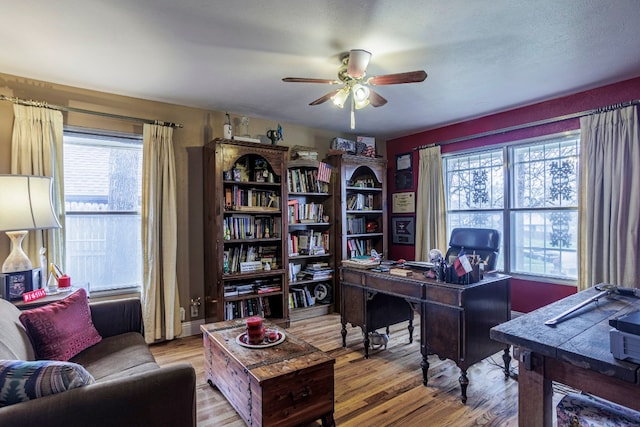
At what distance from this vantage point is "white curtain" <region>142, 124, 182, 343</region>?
321 centimetres

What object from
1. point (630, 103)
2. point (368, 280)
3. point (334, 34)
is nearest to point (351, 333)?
point (368, 280)

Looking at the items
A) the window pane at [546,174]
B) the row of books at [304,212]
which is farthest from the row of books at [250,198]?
the window pane at [546,174]

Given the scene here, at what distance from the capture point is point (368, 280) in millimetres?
2869

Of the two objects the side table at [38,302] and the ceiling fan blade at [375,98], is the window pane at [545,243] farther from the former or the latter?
the side table at [38,302]

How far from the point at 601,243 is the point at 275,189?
10.8 ft

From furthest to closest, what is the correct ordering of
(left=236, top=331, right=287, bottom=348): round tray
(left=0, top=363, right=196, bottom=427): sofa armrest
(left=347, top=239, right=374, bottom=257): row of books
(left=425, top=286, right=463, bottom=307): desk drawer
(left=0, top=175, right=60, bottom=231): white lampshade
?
(left=347, top=239, right=374, bottom=257): row of books
(left=425, top=286, right=463, bottom=307): desk drawer
(left=0, top=175, right=60, bottom=231): white lampshade
(left=236, top=331, right=287, bottom=348): round tray
(left=0, top=363, right=196, bottom=427): sofa armrest

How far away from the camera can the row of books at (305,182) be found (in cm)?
410

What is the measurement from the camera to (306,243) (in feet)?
13.7

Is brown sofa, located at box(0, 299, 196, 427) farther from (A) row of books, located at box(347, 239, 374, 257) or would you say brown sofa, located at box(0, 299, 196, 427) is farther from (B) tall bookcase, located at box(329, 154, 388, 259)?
(A) row of books, located at box(347, 239, 374, 257)

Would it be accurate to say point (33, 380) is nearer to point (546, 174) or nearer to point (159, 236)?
point (159, 236)

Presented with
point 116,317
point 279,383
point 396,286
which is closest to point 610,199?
point 396,286

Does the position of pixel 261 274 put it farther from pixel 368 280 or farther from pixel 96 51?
pixel 96 51

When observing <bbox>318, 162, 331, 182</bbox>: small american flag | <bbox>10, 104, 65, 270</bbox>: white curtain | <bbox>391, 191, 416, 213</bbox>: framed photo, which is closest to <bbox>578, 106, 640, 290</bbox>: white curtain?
<bbox>391, 191, 416, 213</bbox>: framed photo

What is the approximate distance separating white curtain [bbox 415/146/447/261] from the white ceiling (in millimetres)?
1164
